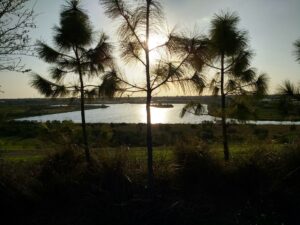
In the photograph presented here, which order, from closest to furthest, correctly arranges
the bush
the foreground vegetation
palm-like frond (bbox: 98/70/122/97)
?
1. the foreground vegetation
2. palm-like frond (bbox: 98/70/122/97)
3. the bush

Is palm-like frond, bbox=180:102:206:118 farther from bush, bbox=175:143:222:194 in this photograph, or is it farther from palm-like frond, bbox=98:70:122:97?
palm-like frond, bbox=98:70:122:97

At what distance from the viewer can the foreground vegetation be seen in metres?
9.11

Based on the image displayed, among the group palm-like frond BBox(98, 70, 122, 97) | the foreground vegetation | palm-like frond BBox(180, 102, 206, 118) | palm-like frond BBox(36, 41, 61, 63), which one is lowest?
the foreground vegetation

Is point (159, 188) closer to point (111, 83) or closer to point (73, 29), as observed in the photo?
point (111, 83)

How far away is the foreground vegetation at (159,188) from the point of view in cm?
911

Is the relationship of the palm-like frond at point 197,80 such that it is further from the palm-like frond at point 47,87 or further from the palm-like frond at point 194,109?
the palm-like frond at point 47,87

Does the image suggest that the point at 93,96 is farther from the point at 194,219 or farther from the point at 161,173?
the point at 194,219

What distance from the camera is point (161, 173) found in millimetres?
10633

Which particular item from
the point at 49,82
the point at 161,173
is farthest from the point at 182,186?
the point at 49,82

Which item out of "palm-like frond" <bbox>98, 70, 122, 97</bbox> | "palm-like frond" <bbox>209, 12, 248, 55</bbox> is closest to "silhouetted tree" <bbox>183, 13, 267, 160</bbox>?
"palm-like frond" <bbox>209, 12, 248, 55</bbox>

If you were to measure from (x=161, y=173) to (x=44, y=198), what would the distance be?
10.2 ft

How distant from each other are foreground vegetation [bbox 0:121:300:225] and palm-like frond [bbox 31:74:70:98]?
2.49 meters

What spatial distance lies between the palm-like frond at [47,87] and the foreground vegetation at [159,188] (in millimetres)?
2493

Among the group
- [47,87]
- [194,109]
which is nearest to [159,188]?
[194,109]
